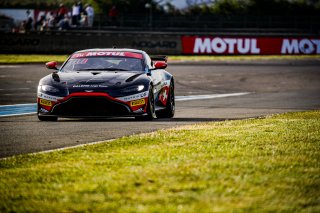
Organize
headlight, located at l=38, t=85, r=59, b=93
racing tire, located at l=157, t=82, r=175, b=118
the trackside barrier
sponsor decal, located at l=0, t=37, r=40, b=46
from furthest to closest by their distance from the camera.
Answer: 1. the trackside barrier
2. sponsor decal, located at l=0, t=37, r=40, b=46
3. racing tire, located at l=157, t=82, r=175, b=118
4. headlight, located at l=38, t=85, r=59, b=93

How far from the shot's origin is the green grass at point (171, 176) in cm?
575

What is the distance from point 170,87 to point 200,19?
38.1m

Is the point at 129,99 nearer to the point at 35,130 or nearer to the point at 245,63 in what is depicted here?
the point at 35,130

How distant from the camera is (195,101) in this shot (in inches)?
826

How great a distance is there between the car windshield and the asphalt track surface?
3.05 feet

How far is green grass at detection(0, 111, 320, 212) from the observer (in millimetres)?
5754

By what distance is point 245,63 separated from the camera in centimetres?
4088

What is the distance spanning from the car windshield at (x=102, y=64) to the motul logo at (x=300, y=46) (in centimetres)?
3330

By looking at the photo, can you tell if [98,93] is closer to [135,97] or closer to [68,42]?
[135,97]

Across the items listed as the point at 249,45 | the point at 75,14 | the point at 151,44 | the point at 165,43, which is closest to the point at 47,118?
the point at 151,44

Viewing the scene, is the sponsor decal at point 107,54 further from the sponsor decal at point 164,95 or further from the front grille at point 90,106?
the front grille at point 90,106

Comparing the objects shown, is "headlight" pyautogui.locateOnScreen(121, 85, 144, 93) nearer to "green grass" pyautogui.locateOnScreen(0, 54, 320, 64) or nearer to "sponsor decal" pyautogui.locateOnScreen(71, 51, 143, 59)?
"sponsor decal" pyautogui.locateOnScreen(71, 51, 143, 59)

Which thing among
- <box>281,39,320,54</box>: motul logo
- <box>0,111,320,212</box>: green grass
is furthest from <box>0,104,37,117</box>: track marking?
<box>281,39,320,54</box>: motul logo

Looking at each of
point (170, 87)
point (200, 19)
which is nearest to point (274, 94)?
point (170, 87)
